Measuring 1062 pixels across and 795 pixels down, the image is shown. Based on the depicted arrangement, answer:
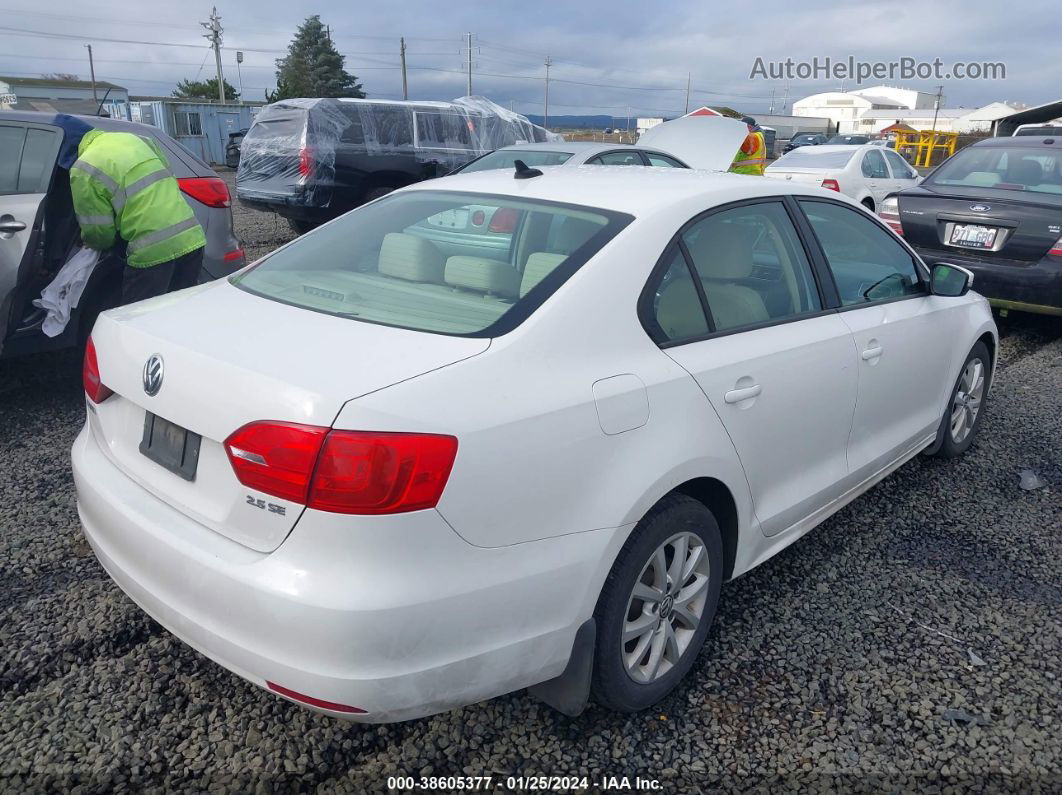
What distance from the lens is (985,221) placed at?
6.42 metres

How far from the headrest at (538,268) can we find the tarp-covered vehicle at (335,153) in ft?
29.1

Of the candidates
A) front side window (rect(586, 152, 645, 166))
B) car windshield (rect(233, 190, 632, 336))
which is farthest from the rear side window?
front side window (rect(586, 152, 645, 166))

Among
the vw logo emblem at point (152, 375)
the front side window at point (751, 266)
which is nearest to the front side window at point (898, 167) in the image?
the front side window at point (751, 266)

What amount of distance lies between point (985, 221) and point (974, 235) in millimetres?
128

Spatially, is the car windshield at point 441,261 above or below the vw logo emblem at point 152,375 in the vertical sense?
above

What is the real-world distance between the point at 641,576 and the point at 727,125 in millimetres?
8204

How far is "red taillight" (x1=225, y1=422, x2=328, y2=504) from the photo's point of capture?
1.74 meters

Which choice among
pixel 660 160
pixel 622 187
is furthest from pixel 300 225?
pixel 622 187

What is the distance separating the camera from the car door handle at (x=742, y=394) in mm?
2406

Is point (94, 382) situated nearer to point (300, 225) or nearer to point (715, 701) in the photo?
point (715, 701)

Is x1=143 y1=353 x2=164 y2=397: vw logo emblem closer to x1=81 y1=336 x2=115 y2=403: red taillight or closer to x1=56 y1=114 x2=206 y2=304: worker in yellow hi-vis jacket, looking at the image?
x1=81 y1=336 x2=115 y2=403: red taillight

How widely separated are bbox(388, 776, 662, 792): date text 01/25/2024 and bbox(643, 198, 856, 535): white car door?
3.11ft

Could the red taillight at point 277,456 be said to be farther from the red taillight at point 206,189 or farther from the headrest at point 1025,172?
the headrest at point 1025,172

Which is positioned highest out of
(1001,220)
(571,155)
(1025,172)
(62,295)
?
(571,155)
